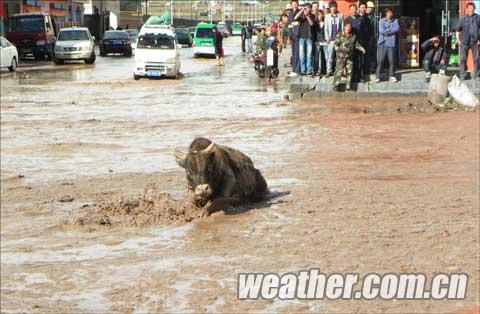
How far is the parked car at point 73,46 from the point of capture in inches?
1626

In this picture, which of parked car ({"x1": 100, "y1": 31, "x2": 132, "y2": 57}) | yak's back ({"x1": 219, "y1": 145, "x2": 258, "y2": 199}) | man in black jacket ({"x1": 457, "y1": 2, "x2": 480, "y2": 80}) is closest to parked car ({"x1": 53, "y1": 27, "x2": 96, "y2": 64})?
parked car ({"x1": 100, "y1": 31, "x2": 132, "y2": 57})

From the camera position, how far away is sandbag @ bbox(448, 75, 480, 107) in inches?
758

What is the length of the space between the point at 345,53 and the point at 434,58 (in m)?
2.30

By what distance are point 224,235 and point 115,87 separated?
19902mm

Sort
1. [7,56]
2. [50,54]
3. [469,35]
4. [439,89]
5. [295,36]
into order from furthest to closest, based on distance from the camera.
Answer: [50,54] < [7,56] < [295,36] < [469,35] < [439,89]

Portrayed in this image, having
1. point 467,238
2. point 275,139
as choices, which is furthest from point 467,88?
point 467,238

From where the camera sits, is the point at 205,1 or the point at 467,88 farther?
the point at 205,1

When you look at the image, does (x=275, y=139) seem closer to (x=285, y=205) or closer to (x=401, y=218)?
(x=285, y=205)

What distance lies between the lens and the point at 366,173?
1169 cm

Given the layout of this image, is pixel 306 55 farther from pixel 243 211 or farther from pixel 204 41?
pixel 204 41

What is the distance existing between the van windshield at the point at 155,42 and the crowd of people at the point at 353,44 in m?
9.23

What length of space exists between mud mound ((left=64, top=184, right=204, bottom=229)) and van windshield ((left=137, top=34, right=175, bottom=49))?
22012mm

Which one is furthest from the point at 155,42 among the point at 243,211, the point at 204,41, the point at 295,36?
the point at 243,211

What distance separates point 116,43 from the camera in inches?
1992
